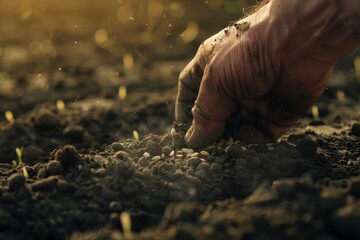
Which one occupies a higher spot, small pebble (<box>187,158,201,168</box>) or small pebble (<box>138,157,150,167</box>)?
small pebble (<box>138,157,150,167</box>)

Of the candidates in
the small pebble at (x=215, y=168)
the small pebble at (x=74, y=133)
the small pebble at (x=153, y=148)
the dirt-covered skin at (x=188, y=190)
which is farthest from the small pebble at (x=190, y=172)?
the small pebble at (x=74, y=133)

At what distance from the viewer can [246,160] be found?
2.92m

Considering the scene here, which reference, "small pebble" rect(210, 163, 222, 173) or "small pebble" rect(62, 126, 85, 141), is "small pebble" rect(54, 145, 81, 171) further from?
"small pebble" rect(62, 126, 85, 141)

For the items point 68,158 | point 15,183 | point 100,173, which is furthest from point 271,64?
point 15,183

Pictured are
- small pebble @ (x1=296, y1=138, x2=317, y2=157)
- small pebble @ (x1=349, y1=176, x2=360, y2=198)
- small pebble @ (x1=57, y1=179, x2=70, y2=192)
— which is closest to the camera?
small pebble @ (x1=349, y1=176, x2=360, y2=198)

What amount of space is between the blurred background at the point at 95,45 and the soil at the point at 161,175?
0.75 ft

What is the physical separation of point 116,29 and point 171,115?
3.59 metres

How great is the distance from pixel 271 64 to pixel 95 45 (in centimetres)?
459

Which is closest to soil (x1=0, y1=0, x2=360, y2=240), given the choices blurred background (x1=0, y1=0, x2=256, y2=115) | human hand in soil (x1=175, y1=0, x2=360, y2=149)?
human hand in soil (x1=175, y1=0, x2=360, y2=149)

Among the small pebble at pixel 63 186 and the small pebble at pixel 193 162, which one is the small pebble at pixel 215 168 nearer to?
the small pebble at pixel 193 162

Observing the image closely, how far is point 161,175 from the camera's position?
279 centimetres

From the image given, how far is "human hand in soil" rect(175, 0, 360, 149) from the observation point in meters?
2.66

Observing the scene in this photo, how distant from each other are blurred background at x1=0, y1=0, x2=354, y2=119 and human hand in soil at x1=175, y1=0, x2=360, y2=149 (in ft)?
4.54

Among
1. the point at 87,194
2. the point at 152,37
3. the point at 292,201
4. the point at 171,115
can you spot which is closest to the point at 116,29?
the point at 152,37
